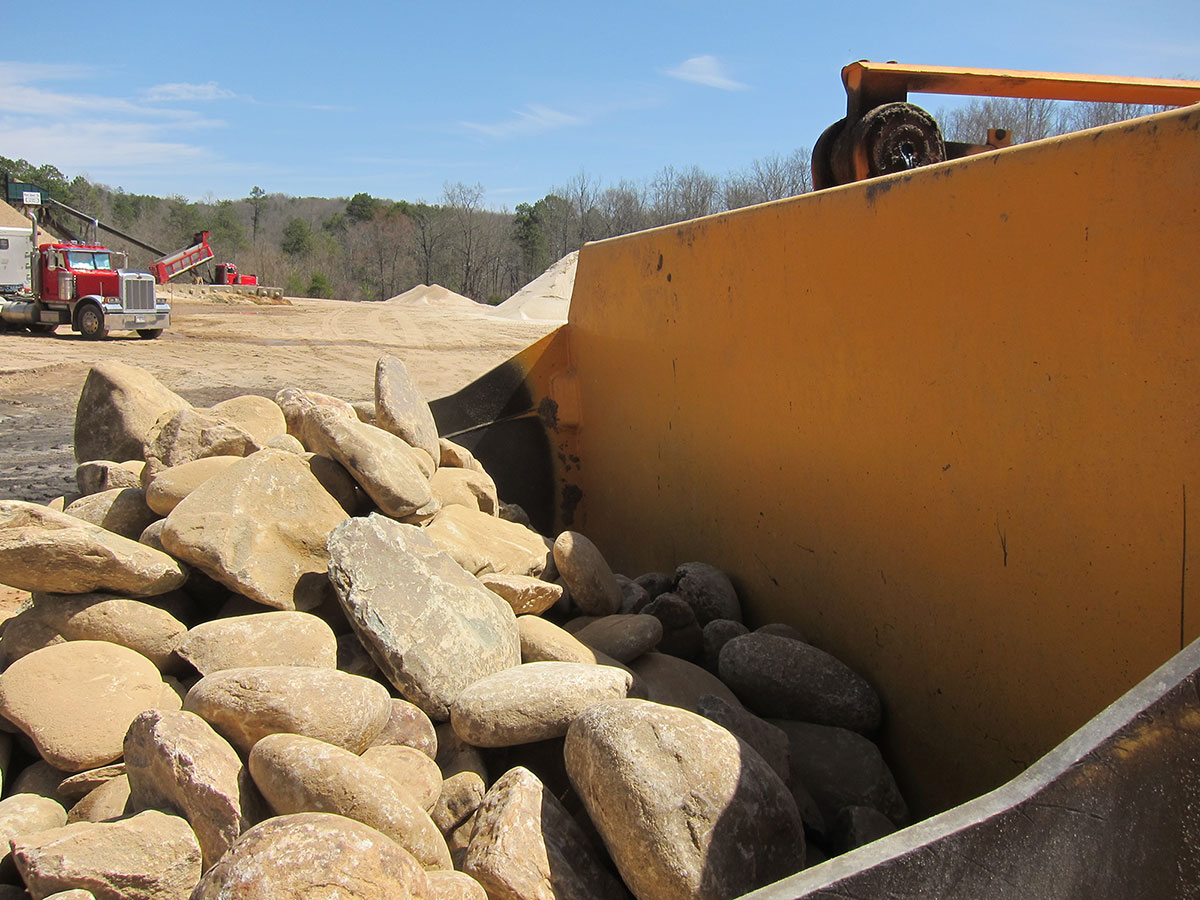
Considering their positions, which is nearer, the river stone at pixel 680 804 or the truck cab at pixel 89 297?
the river stone at pixel 680 804

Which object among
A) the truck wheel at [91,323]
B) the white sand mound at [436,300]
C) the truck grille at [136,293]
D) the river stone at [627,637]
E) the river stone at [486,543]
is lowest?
the river stone at [627,637]

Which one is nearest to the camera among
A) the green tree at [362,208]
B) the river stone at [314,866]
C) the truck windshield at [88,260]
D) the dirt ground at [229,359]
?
the river stone at [314,866]

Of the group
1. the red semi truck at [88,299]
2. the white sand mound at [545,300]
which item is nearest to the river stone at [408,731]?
the red semi truck at [88,299]

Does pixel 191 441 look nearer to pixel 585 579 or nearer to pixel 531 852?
pixel 585 579

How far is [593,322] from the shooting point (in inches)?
154

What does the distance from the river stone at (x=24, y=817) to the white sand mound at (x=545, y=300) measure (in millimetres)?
24396

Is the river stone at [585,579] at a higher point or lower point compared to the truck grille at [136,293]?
lower

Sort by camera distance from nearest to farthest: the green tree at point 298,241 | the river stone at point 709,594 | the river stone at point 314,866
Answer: the river stone at point 314,866, the river stone at point 709,594, the green tree at point 298,241

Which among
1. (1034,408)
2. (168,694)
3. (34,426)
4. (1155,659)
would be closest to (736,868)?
(1155,659)

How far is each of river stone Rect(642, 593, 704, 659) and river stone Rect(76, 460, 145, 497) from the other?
73.2 inches

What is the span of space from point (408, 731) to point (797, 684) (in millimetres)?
953

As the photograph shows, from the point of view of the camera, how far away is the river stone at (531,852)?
1.63 m

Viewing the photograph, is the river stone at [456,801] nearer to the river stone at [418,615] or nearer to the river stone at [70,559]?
the river stone at [418,615]

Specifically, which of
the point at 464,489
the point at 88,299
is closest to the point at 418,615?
the point at 464,489
